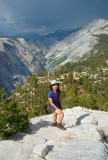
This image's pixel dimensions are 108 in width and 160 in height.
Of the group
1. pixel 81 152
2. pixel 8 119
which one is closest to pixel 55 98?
pixel 8 119

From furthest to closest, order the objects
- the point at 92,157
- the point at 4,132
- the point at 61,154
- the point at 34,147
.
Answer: the point at 4,132 → the point at 34,147 → the point at 61,154 → the point at 92,157

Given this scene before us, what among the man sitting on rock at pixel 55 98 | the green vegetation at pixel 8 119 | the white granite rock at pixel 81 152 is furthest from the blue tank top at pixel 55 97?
the white granite rock at pixel 81 152

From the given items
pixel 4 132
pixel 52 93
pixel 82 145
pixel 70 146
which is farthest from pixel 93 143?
pixel 4 132

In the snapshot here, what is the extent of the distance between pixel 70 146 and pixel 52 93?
149 inches

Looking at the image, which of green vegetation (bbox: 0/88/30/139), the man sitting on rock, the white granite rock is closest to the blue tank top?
the man sitting on rock

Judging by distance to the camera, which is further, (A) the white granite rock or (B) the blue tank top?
(B) the blue tank top

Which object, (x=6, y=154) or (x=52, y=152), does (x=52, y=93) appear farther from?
(x=6, y=154)

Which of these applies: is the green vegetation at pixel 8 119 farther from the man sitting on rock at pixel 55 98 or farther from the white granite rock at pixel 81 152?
the white granite rock at pixel 81 152

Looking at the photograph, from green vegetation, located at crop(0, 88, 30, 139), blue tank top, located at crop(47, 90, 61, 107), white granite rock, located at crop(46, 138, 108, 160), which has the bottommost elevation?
white granite rock, located at crop(46, 138, 108, 160)

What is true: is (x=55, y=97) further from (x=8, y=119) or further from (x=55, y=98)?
(x=8, y=119)

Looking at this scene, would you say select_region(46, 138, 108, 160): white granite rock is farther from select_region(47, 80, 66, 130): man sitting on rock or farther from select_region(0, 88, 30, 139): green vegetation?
select_region(0, 88, 30, 139): green vegetation

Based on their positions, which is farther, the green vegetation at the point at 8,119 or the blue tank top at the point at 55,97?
the blue tank top at the point at 55,97

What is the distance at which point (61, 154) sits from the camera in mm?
6953

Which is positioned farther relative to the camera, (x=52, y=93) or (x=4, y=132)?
(x=52, y=93)
